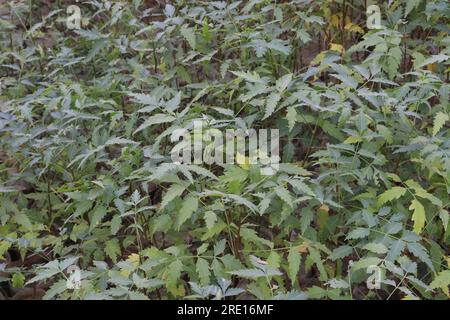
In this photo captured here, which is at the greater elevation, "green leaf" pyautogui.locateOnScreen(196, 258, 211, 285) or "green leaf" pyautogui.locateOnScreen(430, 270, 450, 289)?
"green leaf" pyautogui.locateOnScreen(196, 258, 211, 285)

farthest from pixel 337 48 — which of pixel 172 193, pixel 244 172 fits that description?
pixel 172 193

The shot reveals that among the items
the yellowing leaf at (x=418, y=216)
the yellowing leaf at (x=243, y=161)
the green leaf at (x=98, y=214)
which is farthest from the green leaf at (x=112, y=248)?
the yellowing leaf at (x=418, y=216)

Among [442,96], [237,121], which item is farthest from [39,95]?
[442,96]

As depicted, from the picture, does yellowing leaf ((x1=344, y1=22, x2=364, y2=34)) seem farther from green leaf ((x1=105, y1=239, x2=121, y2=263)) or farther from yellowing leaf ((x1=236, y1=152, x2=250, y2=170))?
green leaf ((x1=105, y1=239, x2=121, y2=263))

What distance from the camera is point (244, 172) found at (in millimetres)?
2605

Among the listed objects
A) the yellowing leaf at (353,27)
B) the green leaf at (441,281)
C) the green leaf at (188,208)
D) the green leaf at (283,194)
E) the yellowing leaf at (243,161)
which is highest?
the yellowing leaf at (353,27)

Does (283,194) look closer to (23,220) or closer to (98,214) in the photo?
(98,214)

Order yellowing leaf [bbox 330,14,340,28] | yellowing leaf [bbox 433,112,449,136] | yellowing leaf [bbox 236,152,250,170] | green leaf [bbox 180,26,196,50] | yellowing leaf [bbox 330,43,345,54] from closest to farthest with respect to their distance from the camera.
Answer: yellowing leaf [bbox 236,152,250,170] → yellowing leaf [bbox 433,112,449,136] → green leaf [bbox 180,26,196,50] → yellowing leaf [bbox 330,43,345,54] → yellowing leaf [bbox 330,14,340,28]

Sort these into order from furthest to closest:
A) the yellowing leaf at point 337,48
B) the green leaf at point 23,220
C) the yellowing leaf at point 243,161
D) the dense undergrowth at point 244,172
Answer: the yellowing leaf at point 337,48, the green leaf at point 23,220, the yellowing leaf at point 243,161, the dense undergrowth at point 244,172

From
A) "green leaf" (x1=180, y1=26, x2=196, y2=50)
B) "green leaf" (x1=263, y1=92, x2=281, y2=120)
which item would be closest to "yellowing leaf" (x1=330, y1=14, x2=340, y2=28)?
"green leaf" (x1=180, y1=26, x2=196, y2=50)

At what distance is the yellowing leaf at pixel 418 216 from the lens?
2557 millimetres

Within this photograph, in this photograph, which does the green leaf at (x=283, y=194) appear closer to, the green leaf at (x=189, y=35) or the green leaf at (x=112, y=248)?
the green leaf at (x=112, y=248)

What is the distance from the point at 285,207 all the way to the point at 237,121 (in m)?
0.53

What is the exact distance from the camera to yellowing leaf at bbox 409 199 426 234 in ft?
8.39
